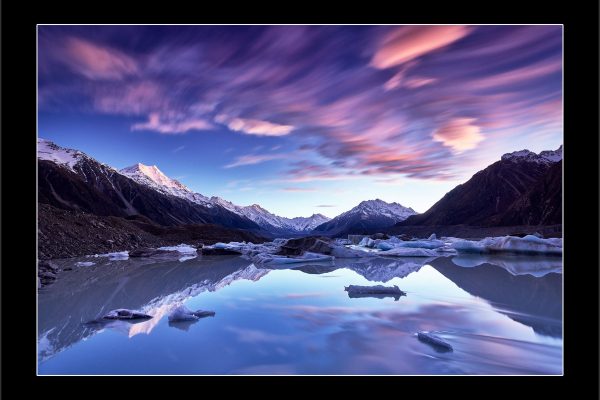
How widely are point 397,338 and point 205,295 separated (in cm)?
480

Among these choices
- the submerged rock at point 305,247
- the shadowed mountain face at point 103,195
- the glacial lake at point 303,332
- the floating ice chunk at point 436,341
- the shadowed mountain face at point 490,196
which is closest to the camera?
the glacial lake at point 303,332

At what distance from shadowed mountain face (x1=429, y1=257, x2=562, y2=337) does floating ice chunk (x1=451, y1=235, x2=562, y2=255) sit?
26.6ft

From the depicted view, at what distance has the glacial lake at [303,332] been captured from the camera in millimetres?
3596

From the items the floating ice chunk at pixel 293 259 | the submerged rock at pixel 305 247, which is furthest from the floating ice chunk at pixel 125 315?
the submerged rock at pixel 305 247

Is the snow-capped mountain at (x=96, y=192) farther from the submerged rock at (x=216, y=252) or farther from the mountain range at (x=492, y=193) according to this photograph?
the mountain range at (x=492, y=193)

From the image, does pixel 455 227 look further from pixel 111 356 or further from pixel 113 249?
pixel 111 356

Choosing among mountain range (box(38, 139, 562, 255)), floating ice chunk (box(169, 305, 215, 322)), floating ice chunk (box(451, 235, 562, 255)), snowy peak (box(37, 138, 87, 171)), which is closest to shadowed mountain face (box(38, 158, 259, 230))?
mountain range (box(38, 139, 562, 255))

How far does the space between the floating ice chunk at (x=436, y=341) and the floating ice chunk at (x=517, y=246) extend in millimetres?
17491

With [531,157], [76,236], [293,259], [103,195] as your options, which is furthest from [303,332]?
[531,157]

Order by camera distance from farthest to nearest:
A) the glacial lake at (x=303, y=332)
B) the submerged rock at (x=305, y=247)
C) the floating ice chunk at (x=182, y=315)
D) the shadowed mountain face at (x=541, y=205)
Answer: the shadowed mountain face at (x=541, y=205) → the submerged rock at (x=305, y=247) → the floating ice chunk at (x=182, y=315) → the glacial lake at (x=303, y=332)

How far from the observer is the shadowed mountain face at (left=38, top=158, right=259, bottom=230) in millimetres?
83550

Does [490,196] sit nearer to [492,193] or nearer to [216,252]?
[492,193]

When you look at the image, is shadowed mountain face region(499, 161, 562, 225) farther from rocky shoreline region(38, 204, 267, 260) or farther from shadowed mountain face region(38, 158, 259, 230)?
shadowed mountain face region(38, 158, 259, 230)
